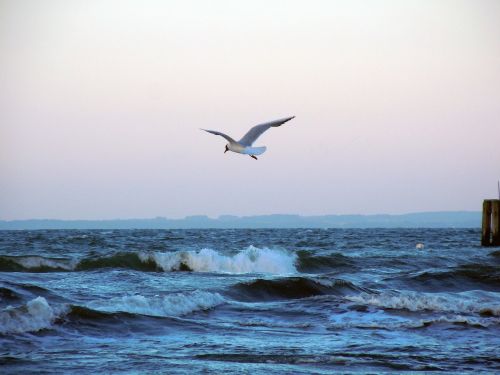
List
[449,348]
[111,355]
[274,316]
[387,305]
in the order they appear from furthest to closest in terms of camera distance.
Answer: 1. [387,305]
2. [274,316]
3. [449,348]
4. [111,355]

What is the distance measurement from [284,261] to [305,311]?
13.8 m

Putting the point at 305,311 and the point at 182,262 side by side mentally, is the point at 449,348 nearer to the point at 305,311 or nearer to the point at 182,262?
the point at 305,311

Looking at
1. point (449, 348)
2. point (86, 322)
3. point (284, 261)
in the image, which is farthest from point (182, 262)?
point (449, 348)

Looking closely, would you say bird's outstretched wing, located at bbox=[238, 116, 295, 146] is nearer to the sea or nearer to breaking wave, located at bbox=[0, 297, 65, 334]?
the sea

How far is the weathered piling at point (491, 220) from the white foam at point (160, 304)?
80.5 feet

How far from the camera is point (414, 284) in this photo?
717 inches

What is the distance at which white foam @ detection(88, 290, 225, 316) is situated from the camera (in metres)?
11.8

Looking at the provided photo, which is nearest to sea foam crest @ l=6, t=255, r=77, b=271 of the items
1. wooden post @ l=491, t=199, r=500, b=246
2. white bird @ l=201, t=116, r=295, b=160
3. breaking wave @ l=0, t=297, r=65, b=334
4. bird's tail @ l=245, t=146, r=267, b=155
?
white bird @ l=201, t=116, r=295, b=160

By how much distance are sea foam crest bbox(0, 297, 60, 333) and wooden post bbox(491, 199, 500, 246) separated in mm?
27866

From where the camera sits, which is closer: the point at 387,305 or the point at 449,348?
the point at 449,348

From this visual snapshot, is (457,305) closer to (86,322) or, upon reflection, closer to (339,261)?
(86,322)

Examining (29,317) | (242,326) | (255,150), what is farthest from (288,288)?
(29,317)

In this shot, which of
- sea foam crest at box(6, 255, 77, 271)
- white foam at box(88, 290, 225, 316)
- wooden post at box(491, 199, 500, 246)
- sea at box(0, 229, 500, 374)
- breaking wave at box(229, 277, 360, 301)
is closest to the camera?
sea at box(0, 229, 500, 374)

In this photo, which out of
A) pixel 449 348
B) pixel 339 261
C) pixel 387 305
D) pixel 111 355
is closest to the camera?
pixel 111 355
